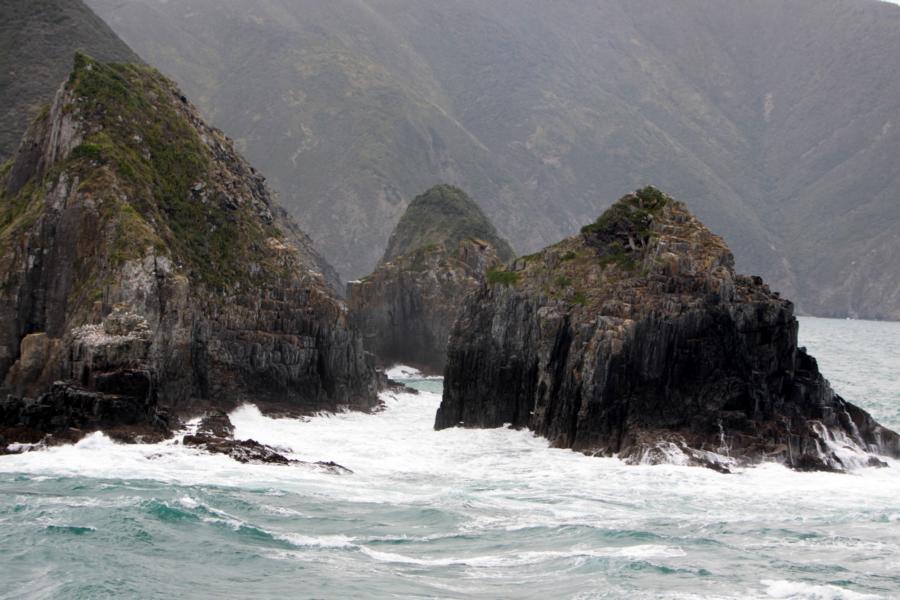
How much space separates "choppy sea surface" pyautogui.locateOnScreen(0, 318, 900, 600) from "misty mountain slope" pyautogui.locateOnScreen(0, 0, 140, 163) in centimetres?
5101

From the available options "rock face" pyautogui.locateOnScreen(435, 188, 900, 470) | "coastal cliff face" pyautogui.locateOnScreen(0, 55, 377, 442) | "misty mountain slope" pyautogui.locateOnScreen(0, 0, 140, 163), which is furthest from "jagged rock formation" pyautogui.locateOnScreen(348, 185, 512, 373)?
"rock face" pyautogui.locateOnScreen(435, 188, 900, 470)

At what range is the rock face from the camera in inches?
2013

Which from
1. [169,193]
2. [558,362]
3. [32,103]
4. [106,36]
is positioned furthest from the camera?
[106,36]

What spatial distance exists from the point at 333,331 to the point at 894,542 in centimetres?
4047

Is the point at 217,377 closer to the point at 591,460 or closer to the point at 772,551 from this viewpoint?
the point at 591,460

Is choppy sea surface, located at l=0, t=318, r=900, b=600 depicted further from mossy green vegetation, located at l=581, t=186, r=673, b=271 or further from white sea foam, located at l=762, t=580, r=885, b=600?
mossy green vegetation, located at l=581, t=186, r=673, b=271

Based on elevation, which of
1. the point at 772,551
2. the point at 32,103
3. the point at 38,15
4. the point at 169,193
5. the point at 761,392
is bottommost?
Answer: the point at 772,551

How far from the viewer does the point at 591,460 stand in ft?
169

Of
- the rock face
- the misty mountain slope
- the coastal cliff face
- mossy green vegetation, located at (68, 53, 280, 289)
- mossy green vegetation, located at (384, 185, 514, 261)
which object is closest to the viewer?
the rock face

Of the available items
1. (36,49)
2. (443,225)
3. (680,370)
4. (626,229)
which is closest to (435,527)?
(680,370)

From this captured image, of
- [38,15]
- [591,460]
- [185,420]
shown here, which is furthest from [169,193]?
[38,15]

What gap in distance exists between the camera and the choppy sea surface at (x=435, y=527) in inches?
1214

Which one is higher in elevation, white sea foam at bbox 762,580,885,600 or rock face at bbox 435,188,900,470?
rock face at bbox 435,188,900,470

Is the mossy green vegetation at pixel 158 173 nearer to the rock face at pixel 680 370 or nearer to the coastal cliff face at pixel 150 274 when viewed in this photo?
Result: the coastal cliff face at pixel 150 274
